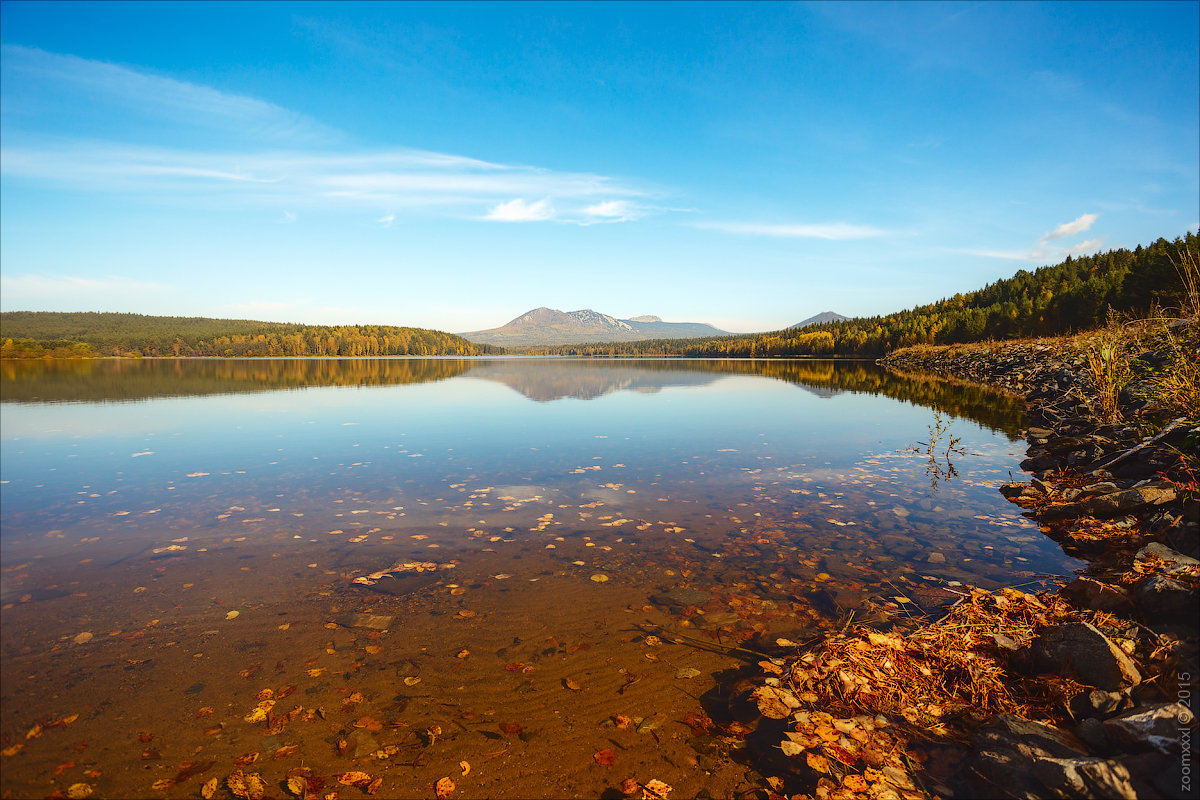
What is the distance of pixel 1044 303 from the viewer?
3767 inches

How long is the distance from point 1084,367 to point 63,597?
37.9 meters

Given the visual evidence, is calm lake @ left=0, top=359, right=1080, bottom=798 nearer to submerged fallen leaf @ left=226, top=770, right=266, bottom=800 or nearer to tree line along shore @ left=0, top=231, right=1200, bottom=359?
submerged fallen leaf @ left=226, top=770, right=266, bottom=800

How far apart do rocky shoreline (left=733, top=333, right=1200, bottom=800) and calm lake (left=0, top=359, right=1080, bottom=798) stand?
26.4 inches

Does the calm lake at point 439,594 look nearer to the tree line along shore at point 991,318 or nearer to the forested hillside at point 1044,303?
the tree line along shore at point 991,318

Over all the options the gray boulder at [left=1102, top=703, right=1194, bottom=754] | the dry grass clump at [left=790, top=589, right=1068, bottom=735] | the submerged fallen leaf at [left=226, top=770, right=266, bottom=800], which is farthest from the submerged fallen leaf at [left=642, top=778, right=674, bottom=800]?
the gray boulder at [left=1102, top=703, right=1194, bottom=754]

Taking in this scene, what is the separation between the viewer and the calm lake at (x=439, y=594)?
14.7 feet

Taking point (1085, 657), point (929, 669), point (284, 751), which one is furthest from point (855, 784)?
point (284, 751)

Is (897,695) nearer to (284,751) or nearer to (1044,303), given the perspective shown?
(284,751)

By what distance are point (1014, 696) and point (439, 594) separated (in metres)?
6.73

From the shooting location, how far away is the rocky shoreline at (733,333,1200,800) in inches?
143

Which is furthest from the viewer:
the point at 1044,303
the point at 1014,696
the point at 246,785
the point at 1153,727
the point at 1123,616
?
the point at 1044,303

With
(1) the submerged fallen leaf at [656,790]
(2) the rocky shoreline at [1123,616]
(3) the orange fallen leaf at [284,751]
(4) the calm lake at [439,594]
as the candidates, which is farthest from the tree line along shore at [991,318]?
(3) the orange fallen leaf at [284,751]

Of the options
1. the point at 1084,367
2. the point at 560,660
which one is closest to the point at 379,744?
the point at 560,660

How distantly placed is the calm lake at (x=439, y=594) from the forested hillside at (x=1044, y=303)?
45.2 feet
